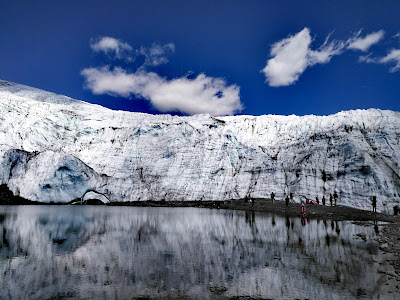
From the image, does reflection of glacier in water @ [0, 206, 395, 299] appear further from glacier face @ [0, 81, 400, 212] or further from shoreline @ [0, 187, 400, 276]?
glacier face @ [0, 81, 400, 212]

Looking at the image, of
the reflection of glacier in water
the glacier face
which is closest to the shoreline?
the reflection of glacier in water

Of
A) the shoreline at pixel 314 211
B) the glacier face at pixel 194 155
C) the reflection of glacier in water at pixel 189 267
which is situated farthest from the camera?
the glacier face at pixel 194 155

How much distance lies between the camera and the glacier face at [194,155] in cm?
5044

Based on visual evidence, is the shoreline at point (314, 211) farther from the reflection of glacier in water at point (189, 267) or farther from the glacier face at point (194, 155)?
the glacier face at point (194, 155)

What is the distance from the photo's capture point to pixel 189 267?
10766 millimetres

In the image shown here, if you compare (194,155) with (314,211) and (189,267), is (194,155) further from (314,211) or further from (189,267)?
(189,267)

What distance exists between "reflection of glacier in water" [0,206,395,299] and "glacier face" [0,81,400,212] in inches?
1420

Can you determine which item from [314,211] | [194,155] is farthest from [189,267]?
[194,155]

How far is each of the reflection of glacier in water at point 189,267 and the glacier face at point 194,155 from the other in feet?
118

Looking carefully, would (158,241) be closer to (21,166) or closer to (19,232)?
(19,232)

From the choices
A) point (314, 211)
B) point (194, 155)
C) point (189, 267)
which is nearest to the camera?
point (189, 267)

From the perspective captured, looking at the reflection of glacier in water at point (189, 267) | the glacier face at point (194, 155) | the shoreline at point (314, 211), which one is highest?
the glacier face at point (194, 155)

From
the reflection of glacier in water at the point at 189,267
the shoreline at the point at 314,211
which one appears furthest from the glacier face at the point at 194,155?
the reflection of glacier in water at the point at 189,267

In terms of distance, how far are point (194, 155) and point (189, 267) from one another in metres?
54.6
